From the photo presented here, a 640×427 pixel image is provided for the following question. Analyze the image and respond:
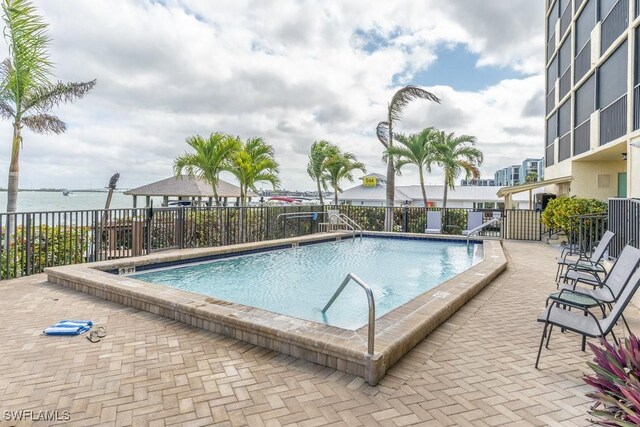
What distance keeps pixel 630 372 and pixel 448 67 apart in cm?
1588

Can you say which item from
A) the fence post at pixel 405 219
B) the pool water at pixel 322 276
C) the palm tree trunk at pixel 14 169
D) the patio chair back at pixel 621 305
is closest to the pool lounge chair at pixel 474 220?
the pool water at pixel 322 276

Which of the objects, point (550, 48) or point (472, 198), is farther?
point (472, 198)

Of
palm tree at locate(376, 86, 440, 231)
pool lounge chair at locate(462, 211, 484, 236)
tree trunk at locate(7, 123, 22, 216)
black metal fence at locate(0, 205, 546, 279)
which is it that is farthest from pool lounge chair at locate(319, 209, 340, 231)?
tree trunk at locate(7, 123, 22, 216)

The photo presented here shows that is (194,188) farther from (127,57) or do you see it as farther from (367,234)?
(367,234)

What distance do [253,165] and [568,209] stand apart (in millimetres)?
10074

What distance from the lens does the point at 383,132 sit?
1653 cm

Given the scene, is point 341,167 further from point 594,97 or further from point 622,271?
point 622,271

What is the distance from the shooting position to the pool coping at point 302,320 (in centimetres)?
309

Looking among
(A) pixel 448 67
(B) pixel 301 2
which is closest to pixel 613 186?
(A) pixel 448 67

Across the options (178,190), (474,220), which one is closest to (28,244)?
(178,190)

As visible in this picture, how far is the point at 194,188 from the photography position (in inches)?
643

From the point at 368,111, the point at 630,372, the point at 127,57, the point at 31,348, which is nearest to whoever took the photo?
the point at 630,372

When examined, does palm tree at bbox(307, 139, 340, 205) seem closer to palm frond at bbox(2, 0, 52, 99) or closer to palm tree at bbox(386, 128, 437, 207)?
palm tree at bbox(386, 128, 437, 207)

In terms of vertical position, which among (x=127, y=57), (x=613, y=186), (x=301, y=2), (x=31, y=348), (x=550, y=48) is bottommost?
(x=31, y=348)
